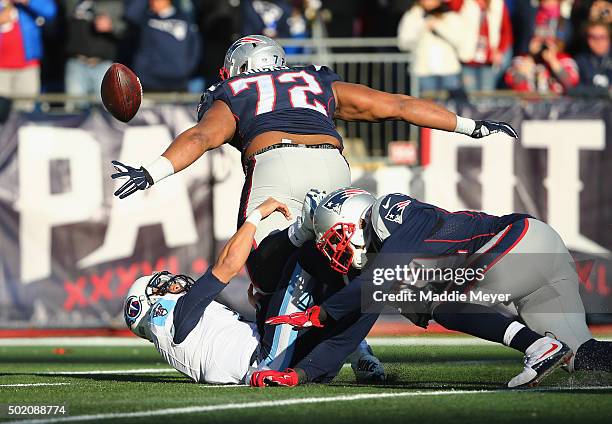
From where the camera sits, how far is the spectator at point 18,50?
13.3m

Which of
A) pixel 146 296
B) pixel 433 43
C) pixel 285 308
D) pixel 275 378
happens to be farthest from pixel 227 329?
pixel 433 43

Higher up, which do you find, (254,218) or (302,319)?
(254,218)

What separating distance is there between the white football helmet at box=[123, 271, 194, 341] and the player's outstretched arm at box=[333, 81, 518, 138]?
1.51 meters

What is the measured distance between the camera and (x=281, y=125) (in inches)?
290

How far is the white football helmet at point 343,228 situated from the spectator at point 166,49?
7.09 meters

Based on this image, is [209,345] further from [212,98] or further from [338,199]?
[212,98]

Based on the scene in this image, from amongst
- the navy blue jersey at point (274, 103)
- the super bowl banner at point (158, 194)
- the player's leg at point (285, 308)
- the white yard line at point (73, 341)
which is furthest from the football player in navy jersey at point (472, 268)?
the super bowl banner at point (158, 194)

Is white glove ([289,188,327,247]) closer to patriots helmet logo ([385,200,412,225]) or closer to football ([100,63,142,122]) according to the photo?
patriots helmet logo ([385,200,412,225])

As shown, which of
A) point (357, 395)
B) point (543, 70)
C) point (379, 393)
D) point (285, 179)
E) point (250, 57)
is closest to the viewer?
point (357, 395)

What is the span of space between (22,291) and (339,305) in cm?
659

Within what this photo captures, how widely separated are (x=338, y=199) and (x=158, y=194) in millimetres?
6007

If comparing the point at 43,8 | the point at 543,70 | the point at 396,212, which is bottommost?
the point at 396,212

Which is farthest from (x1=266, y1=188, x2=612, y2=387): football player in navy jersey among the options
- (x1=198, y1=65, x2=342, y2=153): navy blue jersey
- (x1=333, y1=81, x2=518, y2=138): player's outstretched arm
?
(x1=333, y1=81, x2=518, y2=138): player's outstretched arm

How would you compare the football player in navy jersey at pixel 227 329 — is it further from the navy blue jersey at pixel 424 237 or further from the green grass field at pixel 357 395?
the navy blue jersey at pixel 424 237
